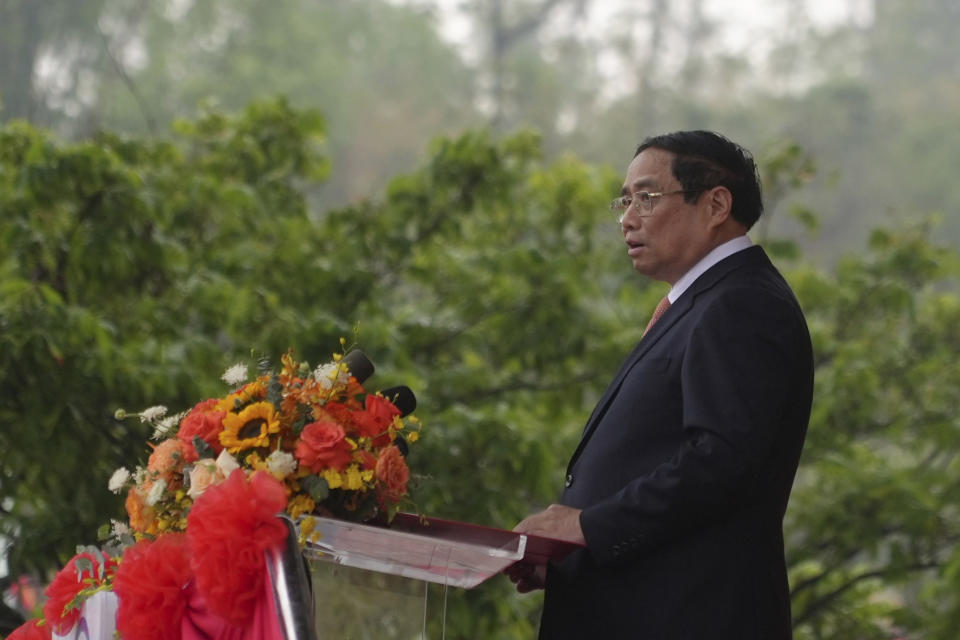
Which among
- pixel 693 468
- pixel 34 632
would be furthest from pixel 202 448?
pixel 693 468

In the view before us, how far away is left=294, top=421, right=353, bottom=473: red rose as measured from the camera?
2.18 meters

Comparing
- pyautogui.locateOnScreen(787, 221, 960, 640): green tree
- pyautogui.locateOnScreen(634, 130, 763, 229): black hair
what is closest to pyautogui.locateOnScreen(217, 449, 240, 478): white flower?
pyautogui.locateOnScreen(634, 130, 763, 229): black hair

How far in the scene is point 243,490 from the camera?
206 cm

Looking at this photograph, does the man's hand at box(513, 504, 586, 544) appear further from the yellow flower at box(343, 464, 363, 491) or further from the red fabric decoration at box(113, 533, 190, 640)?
the red fabric decoration at box(113, 533, 190, 640)

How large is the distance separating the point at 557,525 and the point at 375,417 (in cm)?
39

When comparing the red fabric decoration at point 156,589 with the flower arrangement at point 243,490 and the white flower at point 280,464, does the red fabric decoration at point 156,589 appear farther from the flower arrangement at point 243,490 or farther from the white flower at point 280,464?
the white flower at point 280,464

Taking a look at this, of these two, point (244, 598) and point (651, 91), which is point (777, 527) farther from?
point (651, 91)

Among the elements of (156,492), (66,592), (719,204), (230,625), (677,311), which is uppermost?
(719,204)

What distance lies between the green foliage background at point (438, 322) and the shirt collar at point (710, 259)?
1.61 meters

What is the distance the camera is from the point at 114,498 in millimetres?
3887

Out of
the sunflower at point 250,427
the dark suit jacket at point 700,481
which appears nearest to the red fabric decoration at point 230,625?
the sunflower at point 250,427

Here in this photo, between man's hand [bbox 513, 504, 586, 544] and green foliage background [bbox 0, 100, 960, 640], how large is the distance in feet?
5.42

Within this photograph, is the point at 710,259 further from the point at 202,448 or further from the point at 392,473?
the point at 202,448

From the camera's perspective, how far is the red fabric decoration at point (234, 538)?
2049mm
